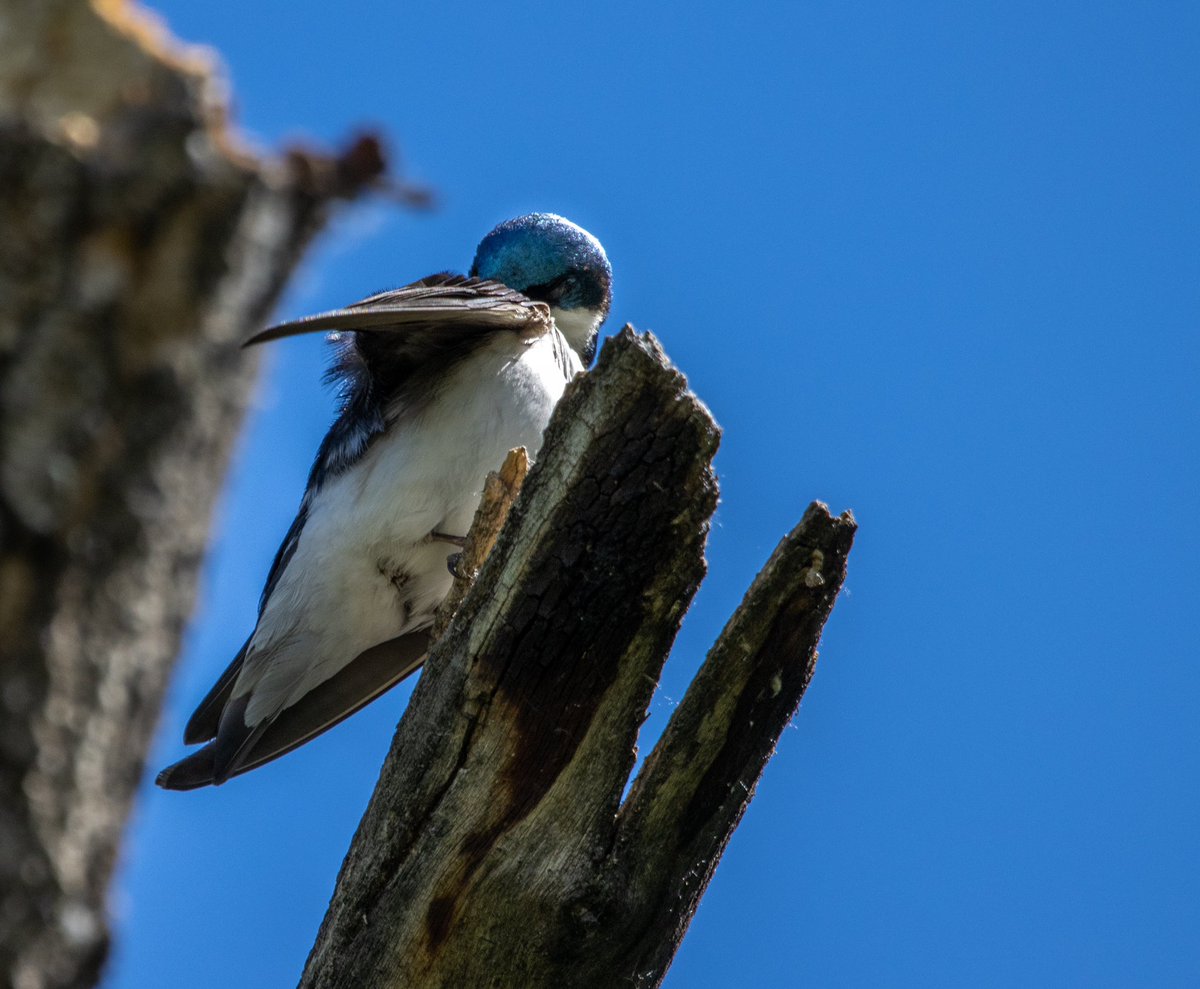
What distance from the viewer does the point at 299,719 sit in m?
4.97

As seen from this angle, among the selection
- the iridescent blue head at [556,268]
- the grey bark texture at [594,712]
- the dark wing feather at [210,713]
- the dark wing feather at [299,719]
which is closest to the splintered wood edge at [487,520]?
the grey bark texture at [594,712]

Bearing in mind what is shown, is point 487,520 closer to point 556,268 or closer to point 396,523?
point 396,523

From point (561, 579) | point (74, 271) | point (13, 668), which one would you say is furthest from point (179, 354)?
point (561, 579)

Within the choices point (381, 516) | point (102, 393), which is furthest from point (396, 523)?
point (102, 393)

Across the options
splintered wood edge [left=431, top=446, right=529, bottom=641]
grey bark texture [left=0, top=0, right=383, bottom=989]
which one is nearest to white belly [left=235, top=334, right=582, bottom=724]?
splintered wood edge [left=431, top=446, right=529, bottom=641]

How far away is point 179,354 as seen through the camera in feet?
4.68

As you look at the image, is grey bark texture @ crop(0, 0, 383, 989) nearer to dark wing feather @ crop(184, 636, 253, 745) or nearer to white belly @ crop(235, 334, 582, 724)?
white belly @ crop(235, 334, 582, 724)

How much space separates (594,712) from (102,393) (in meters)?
1.80

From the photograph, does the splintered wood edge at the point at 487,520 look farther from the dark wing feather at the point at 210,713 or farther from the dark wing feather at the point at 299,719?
the dark wing feather at the point at 210,713

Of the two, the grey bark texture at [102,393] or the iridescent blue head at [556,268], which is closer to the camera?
the grey bark texture at [102,393]

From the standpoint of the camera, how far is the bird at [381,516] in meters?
4.70

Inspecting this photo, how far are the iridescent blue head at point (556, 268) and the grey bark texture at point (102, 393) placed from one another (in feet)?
14.5

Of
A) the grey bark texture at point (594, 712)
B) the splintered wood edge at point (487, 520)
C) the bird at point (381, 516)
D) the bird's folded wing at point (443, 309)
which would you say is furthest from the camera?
the bird at point (381, 516)

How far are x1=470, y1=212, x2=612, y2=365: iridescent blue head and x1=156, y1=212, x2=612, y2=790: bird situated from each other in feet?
2.65
